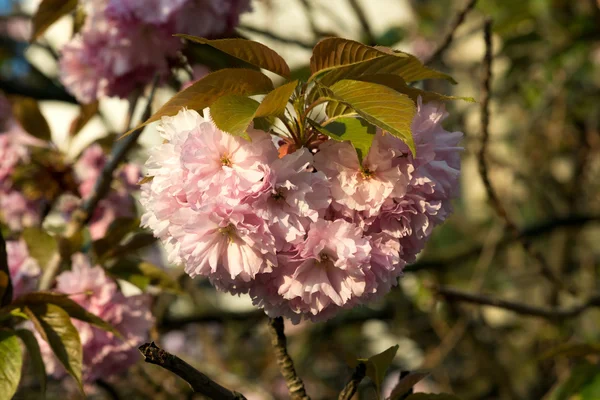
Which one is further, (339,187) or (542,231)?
(542,231)

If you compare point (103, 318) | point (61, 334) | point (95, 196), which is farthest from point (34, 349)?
point (95, 196)

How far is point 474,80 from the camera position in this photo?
3924 mm

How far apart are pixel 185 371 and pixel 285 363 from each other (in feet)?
0.82

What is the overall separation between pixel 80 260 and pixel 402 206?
865mm

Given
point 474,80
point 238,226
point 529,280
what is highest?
point 238,226

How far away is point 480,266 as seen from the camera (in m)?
2.90

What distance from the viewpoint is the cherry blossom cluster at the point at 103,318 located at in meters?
1.47

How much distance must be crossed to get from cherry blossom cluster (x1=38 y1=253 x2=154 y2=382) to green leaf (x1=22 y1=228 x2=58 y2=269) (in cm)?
9

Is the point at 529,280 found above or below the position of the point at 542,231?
below

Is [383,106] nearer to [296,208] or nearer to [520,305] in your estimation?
[296,208]

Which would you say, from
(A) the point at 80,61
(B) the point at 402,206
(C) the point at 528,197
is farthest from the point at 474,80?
(B) the point at 402,206

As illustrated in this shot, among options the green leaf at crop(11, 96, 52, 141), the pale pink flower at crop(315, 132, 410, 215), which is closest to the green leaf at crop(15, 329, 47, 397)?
the pale pink flower at crop(315, 132, 410, 215)

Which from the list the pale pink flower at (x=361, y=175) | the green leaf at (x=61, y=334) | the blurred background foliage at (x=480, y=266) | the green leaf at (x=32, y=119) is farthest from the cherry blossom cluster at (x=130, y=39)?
the pale pink flower at (x=361, y=175)

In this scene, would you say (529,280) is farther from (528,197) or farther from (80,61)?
(80,61)
